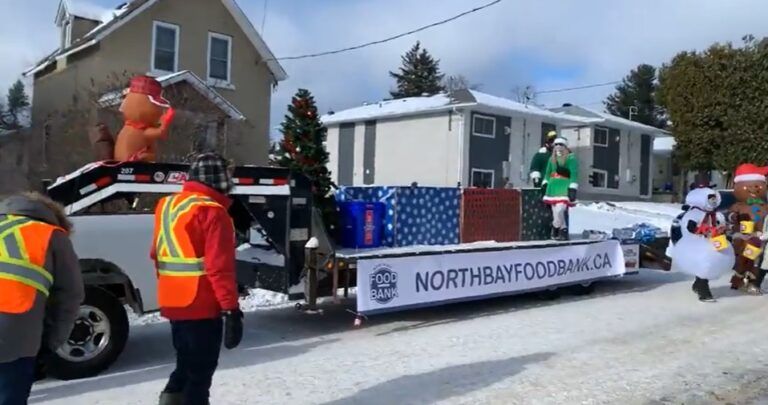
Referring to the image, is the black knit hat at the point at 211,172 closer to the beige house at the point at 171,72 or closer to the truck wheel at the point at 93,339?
the truck wheel at the point at 93,339

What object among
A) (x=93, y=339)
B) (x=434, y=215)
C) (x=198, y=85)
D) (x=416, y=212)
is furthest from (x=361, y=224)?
(x=198, y=85)

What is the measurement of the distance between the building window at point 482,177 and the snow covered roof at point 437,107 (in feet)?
9.13

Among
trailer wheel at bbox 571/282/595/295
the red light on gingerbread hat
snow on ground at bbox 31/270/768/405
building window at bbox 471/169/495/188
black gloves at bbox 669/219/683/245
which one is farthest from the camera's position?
building window at bbox 471/169/495/188

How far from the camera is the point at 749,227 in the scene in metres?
11.6

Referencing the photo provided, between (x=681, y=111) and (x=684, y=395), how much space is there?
33.2 meters

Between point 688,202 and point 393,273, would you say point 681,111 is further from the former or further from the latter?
point 393,273

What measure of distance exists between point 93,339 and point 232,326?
2393 millimetres

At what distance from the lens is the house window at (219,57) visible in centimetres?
2373

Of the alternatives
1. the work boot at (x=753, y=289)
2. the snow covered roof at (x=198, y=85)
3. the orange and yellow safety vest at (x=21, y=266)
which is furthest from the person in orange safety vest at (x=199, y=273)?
the snow covered roof at (x=198, y=85)

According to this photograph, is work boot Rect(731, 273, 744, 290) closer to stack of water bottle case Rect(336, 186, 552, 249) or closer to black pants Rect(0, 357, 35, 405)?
stack of water bottle case Rect(336, 186, 552, 249)

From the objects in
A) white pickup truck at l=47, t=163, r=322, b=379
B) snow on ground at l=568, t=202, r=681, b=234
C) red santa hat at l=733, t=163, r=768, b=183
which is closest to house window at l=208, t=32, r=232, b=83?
snow on ground at l=568, t=202, r=681, b=234

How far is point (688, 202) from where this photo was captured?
36.1 ft

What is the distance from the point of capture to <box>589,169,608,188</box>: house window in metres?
38.7

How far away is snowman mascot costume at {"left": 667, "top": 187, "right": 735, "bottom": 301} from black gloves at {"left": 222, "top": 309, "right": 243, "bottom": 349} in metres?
7.98
